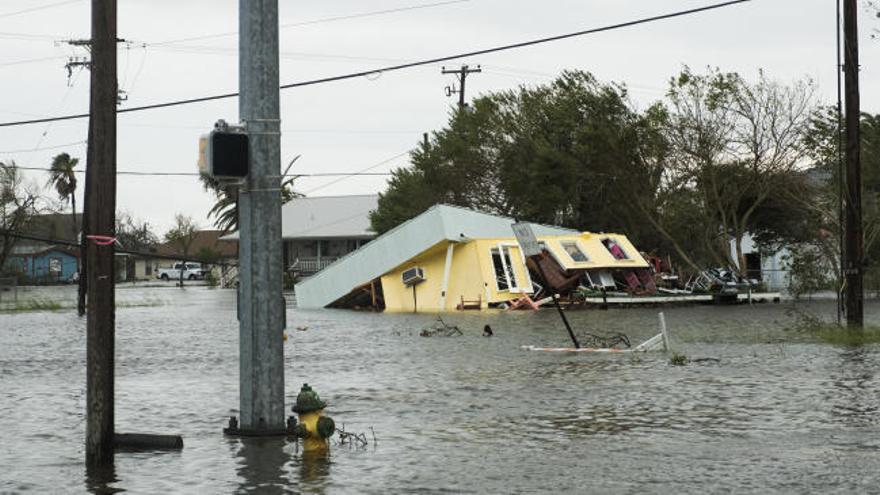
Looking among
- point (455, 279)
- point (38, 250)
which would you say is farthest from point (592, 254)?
point (38, 250)

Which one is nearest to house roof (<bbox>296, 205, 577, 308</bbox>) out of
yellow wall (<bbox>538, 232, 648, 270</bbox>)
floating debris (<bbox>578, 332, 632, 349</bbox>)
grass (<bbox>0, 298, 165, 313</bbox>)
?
yellow wall (<bbox>538, 232, 648, 270</bbox>)

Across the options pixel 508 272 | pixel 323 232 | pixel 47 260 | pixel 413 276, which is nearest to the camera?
pixel 508 272

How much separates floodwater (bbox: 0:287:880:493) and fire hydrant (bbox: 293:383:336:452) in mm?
→ 188

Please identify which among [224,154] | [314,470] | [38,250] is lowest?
[314,470]

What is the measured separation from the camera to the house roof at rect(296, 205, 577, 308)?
4547 centimetres

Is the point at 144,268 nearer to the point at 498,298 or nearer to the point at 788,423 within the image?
the point at 498,298

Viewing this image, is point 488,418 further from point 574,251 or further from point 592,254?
point 592,254

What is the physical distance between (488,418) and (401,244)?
33374mm

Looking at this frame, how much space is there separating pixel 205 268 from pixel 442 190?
65.9 meters

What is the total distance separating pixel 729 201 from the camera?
178 feet

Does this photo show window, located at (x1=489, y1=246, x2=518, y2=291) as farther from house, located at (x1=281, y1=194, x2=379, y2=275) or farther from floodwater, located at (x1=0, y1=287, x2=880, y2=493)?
house, located at (x1=281, y1=194, x2=379, y2=275)

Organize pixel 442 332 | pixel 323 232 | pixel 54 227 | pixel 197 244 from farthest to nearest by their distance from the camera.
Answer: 1. pixel 197 244
2. pixel 54 227
3. pixel 323 232
4. pixel 442 332

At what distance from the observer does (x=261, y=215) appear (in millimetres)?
11750

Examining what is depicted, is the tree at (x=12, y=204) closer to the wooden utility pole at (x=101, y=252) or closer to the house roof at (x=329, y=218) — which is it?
the house roof at (x=329, y=218)
